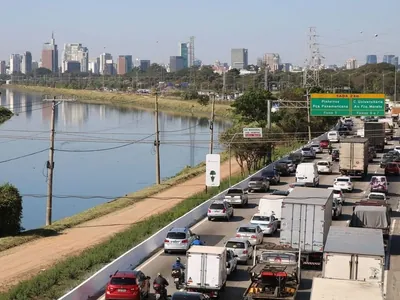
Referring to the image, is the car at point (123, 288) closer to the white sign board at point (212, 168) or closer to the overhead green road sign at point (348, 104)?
the white sign board at point (212, 168)

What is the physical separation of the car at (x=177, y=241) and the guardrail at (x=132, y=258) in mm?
857

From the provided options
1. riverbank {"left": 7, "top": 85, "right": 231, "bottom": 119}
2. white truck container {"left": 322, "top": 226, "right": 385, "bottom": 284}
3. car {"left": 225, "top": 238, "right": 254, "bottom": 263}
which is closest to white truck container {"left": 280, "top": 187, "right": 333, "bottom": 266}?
car {"left": 225, "top": 238, "right": 254, "bottom": 263}

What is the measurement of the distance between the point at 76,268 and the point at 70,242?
28.9 feet

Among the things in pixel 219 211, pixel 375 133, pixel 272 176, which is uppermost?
pixel 375 133

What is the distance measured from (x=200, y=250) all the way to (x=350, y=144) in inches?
1120

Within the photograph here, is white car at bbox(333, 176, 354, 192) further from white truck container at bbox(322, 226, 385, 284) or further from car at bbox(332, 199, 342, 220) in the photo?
white truck container at bbox(322, 226, 385, 284)

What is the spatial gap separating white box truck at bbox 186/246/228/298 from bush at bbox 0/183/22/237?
1747cm

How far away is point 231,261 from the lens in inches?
935

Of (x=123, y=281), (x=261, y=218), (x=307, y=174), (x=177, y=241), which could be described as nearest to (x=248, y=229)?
(x=261, y=218)

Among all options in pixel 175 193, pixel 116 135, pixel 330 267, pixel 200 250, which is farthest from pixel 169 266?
pixel 116 135

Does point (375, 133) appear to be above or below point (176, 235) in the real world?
above

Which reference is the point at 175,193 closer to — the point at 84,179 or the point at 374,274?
the point at 84,179

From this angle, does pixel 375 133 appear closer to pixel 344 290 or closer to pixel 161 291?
pixel 161 291

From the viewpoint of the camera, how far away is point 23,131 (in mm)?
94062
